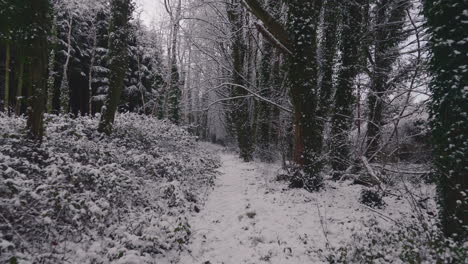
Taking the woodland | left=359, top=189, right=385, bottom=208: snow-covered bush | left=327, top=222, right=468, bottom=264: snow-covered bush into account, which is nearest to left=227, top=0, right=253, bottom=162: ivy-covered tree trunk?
the woodland

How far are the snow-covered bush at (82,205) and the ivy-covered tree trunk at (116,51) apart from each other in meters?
1.86

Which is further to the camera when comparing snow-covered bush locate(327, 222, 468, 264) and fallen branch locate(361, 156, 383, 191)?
fallen branch locate(361, 156, 383, 191)

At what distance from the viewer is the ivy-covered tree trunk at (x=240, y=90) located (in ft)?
46.2

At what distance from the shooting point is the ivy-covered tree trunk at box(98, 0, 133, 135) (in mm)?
9898

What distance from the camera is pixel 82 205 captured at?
423 centimetres

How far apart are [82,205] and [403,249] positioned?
5056 millimetres

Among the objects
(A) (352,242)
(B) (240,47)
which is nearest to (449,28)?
(A) (352,242)

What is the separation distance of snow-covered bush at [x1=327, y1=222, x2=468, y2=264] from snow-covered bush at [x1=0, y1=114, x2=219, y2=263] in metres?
2.86

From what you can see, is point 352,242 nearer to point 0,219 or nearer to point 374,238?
point 374,238

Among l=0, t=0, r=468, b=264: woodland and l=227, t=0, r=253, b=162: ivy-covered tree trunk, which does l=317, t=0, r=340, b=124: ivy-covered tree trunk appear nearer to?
l=0, t=0, r=468, b=264: woodland

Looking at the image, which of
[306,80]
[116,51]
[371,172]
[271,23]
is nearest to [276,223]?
[371,172]

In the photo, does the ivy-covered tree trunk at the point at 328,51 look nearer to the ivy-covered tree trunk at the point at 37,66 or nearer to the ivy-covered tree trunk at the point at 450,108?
the ivy-covered tree trunk at the point at 450,108

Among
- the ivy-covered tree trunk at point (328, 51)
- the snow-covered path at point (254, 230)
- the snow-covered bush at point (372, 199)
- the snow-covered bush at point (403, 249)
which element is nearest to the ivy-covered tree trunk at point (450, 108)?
the snow-covered bush at point (403, 249)

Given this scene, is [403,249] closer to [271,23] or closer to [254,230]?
[254,230]
